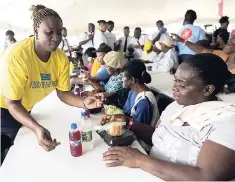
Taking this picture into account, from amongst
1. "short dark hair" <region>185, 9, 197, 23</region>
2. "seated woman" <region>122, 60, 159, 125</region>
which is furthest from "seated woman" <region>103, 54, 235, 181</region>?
"short dark hair" <region>185, 9, 197, 23</region>

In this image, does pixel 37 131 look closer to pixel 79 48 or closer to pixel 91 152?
pixel 91 152

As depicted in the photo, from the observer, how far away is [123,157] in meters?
1.16

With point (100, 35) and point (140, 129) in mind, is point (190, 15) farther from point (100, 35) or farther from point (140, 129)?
point (140, 129)

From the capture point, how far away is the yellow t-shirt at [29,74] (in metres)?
1.38

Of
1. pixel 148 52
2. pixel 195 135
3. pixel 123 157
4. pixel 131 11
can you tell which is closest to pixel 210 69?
pixel 195 135

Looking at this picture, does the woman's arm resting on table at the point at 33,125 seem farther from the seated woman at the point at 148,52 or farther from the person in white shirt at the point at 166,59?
the seated woman at the point at 148,52

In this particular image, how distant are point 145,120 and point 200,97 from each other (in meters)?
0.59

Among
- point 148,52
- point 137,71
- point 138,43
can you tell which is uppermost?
point 137,71

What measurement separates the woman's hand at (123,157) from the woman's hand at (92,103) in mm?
459

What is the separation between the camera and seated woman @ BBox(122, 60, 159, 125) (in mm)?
1688

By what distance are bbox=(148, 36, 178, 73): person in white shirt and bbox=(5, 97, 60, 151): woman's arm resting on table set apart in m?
2.49

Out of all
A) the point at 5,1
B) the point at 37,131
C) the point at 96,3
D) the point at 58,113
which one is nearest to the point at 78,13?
the point at 96,3

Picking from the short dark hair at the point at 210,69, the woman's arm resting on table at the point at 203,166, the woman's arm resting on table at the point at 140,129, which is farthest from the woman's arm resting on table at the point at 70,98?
the short dark hair at the point at 210,69

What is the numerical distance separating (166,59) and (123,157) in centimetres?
264
